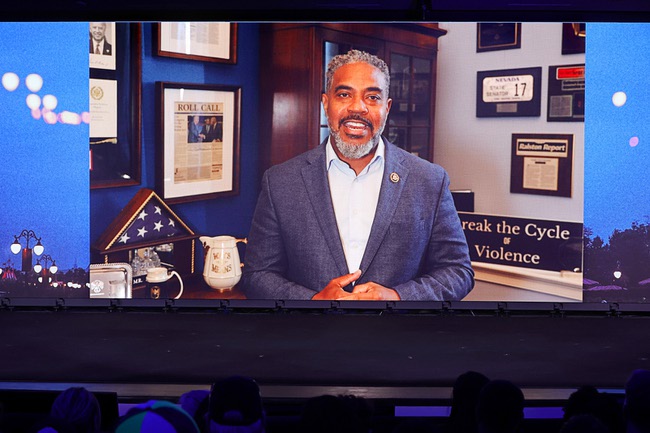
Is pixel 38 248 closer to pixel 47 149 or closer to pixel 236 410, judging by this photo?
pixel 47 149

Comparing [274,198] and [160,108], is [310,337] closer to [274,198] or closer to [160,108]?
[274,198]

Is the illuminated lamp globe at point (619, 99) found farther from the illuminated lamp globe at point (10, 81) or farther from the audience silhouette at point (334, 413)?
the illuminated lamp globe at point (10, 81)

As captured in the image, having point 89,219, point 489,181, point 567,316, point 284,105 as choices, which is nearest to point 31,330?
point 89,219

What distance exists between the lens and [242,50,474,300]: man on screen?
18.7 ft

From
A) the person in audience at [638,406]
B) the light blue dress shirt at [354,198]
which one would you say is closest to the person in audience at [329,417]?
the person in audience at [638,406]

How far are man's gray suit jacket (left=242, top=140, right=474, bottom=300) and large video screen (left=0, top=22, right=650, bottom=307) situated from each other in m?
0.01

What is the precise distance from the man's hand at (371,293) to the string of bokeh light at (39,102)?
94.0 inches

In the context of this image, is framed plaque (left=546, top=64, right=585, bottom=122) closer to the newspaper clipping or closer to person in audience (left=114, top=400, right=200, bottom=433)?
the newspaper clipping

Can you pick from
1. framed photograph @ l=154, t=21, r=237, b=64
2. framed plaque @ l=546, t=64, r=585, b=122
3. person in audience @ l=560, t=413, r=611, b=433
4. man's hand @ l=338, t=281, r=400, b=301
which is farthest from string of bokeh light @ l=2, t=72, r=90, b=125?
person in audience @ l=560, t=413, r=611, b=433

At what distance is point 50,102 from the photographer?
18.8 ft

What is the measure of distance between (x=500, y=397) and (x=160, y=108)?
4.22m

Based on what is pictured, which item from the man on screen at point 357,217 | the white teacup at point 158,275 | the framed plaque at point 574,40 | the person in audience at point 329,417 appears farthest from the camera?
the white teacup at point 158,275

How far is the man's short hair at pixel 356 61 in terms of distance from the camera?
5.64 meters

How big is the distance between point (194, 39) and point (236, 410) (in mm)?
4148
